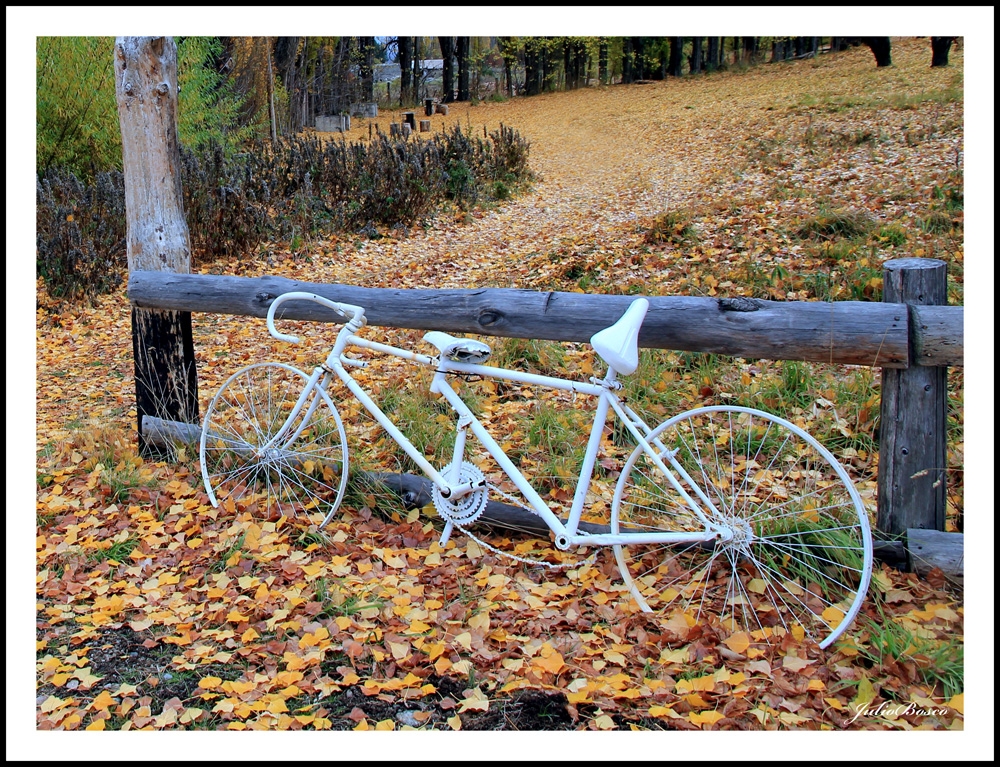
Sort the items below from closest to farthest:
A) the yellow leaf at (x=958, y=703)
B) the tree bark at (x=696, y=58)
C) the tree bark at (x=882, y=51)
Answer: the yellow leaf at (x=958, y=703)
the tree bark at (x=882, y=51)
the tree bark at (x=696, y=58)

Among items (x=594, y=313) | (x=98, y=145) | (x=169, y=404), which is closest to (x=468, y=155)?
(x=98, y=145)

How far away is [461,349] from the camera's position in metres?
3.24

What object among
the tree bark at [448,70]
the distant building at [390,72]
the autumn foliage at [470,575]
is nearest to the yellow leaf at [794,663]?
the autumn foliage at [470,575]

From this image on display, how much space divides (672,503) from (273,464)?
6.80 ft

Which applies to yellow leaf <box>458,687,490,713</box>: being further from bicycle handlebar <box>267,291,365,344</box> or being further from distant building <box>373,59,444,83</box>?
distant building <box>373,59,444,83</box>

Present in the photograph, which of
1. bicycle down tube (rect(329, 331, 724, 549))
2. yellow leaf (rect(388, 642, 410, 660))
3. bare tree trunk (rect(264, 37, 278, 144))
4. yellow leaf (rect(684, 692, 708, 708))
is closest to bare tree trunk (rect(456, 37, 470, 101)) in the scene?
bare tree trunk (rect(264, 37, 278, 144))

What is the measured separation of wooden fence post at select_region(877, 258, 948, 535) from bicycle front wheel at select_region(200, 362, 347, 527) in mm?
2425

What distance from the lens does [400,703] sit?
2.72 meters

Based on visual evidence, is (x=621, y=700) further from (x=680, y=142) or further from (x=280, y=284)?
(x=680, y=142)

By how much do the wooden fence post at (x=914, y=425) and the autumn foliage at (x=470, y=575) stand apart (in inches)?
12.1

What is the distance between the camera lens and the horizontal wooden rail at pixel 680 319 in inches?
117

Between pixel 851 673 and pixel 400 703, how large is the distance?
1560mm

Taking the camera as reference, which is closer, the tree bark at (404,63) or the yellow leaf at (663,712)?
the yellow leaf at (663,712)

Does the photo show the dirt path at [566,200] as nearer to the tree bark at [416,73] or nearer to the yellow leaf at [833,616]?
the tree bark at [416,73]
